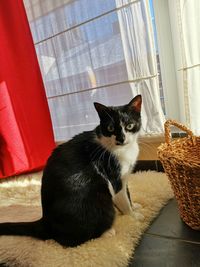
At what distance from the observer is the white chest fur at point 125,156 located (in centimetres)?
100

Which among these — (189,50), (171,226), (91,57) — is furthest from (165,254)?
(91,57)

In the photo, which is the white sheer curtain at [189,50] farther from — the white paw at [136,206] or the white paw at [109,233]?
the white paw at [109,233]

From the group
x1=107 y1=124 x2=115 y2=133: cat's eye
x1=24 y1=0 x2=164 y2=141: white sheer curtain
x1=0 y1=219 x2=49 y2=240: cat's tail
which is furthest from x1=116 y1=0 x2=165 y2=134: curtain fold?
x1=0 y1=219 x2=49 y2=240: cat's tail

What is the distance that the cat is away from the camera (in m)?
0.92

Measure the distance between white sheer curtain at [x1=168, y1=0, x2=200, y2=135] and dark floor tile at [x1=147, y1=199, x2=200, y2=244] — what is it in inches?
16.0

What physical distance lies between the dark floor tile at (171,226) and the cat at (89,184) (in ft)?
0.26

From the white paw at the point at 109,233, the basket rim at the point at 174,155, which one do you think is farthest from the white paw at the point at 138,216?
the basket rim at the point at 174,155

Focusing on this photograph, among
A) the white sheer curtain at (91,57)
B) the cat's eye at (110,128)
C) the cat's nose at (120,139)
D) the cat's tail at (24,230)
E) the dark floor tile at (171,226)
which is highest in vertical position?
the white sheer curtain at (91,57)

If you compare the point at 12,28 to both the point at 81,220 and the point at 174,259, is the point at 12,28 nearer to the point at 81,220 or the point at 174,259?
A: the point at 81,220

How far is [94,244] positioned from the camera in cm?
90

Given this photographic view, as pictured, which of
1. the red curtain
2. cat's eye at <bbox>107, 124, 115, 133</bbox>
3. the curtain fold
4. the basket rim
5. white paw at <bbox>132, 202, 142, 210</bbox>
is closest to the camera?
the basket rim

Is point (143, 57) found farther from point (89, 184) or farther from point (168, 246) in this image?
point (168, 246)

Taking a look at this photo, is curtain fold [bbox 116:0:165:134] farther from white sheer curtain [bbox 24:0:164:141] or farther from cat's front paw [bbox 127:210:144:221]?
cat's front paw [bbox 127:210:144:221]

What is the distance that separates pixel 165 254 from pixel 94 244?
0.23 meters
